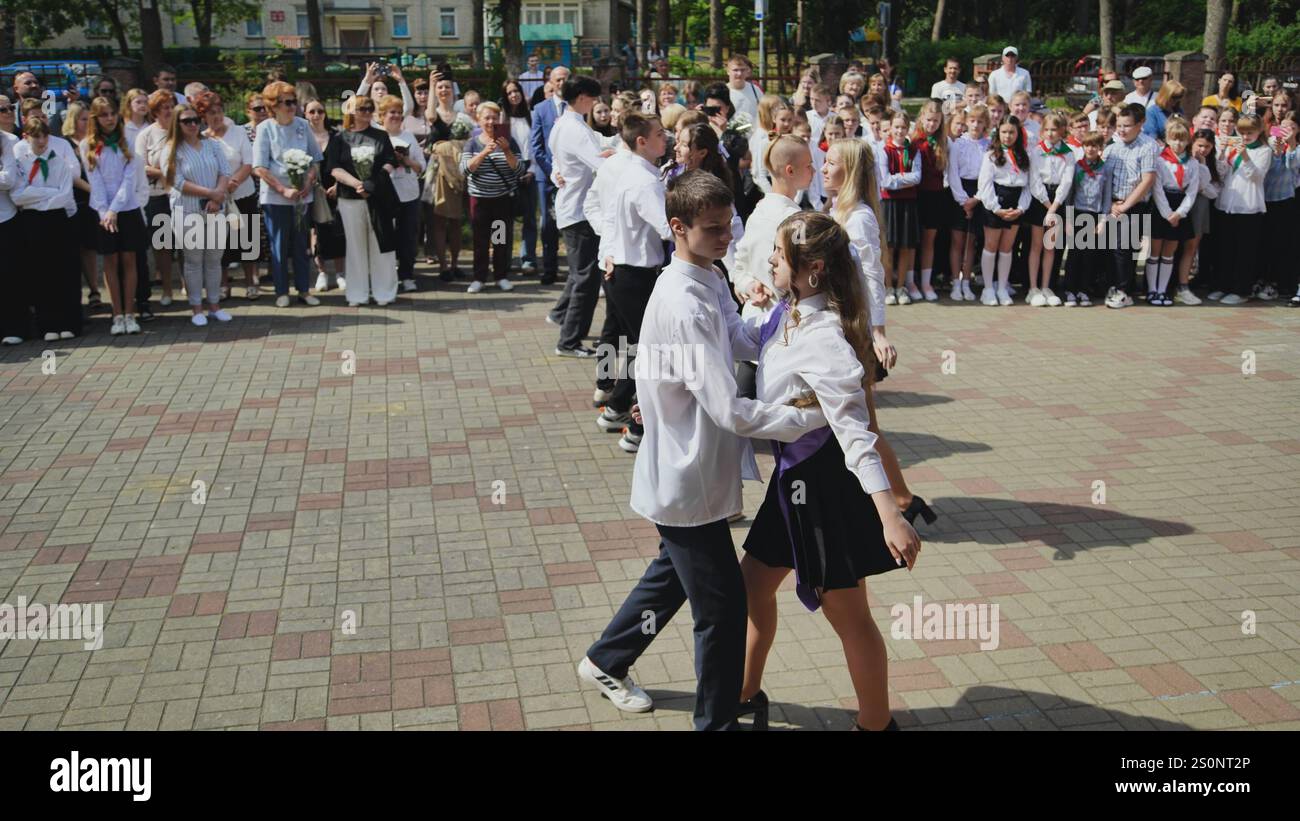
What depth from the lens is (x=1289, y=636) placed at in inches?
217

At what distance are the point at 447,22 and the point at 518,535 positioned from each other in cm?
7804

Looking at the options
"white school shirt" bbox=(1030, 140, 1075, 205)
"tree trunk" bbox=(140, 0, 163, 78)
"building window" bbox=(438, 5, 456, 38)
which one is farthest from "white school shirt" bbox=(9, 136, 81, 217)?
"building window" bbox=(438, 5, 456, 38)

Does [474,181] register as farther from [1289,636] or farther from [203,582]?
[1289,636]

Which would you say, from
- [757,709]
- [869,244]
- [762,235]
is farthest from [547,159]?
[757,709]

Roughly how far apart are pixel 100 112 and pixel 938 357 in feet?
25.4

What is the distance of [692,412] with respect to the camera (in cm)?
417

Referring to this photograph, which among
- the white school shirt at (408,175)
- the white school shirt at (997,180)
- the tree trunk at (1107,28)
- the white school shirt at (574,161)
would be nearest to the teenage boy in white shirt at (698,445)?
the white school shirt at (574,161)

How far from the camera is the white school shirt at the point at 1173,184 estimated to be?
12617 mm

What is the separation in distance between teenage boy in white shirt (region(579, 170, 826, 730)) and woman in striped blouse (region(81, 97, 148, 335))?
26.9 feet

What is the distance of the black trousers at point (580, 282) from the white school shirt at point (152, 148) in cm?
429

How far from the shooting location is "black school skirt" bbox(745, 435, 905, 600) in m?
4.14

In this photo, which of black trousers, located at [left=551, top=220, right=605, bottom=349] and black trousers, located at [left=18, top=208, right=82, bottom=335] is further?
black trousers, located at [left=18, top=208, right=82, bottom=335]

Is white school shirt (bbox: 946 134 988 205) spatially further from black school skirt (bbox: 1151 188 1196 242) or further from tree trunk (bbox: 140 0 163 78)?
tree trunk (bbox: 140 0 163 78)
